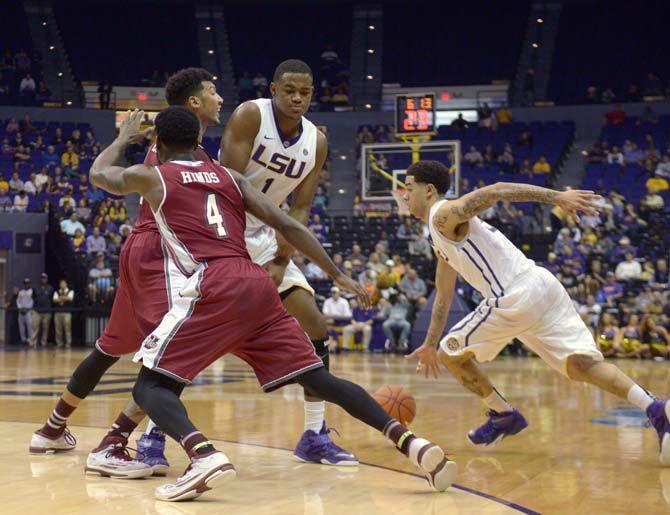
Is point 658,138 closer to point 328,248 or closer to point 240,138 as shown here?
point 328,248

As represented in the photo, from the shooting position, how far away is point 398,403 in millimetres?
5559

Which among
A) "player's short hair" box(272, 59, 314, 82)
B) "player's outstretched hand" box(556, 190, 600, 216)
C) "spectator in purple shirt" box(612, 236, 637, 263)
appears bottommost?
"spectator in purple shirt" box(612, 236, 637, 263)

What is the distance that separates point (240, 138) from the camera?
471cm

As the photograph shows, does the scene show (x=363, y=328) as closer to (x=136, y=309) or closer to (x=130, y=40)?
(x=136, y=309)

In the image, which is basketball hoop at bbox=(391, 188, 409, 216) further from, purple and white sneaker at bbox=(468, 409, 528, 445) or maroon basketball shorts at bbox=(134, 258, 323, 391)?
maroon basketball shorts at bbox=(134, 258, 323, 391)

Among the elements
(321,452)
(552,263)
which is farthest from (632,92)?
(321,452)

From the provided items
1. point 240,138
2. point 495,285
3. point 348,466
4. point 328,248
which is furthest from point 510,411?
point 328,248

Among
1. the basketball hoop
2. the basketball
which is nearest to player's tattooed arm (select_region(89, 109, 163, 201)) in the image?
the basketball

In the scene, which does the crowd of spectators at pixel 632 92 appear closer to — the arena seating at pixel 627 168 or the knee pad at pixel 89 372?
the arena seating at pixel 627 168

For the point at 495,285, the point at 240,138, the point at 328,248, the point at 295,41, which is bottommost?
the point at 328,248

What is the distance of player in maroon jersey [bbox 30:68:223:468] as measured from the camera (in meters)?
4.08

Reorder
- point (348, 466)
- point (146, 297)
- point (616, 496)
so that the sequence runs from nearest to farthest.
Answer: point (616, 496), point (146, 297), point (348, 466)

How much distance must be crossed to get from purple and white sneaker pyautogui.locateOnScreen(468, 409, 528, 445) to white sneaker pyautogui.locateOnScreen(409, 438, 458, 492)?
1.46 m

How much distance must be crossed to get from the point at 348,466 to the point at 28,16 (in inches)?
1045
